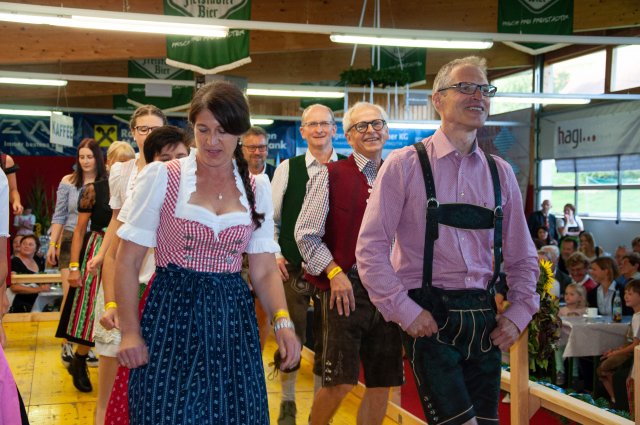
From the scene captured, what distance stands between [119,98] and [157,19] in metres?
11.2

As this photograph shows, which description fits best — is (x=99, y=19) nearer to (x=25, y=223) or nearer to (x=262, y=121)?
(x=25, y=223)

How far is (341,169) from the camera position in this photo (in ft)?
11.9

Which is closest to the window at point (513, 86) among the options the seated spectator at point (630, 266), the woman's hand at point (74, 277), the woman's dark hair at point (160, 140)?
the seated spectator at point (630, 266)

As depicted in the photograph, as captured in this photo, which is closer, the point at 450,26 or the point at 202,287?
the point at 202,287

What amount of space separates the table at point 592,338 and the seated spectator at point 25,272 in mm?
6041

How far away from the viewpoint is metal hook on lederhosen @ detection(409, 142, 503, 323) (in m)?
2.46

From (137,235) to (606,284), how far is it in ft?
19.8

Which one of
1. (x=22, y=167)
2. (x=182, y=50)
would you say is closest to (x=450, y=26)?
(x=182, y=50)

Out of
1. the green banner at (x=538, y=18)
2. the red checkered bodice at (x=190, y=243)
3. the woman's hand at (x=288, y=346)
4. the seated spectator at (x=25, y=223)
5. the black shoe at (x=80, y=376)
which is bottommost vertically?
the black shoe at (x=80, y=376)

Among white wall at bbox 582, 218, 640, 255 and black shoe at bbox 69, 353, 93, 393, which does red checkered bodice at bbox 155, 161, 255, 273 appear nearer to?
black shoe at bbox 69, 353, 93, 393

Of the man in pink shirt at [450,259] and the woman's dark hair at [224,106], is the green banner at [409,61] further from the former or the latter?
the woman's dark hair at [224,106]

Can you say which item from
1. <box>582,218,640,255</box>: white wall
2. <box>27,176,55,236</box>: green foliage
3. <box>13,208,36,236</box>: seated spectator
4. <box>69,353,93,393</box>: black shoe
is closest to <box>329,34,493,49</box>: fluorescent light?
<box>69,353,93,393</box>: black shoe

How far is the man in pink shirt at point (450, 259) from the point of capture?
2.43 metres

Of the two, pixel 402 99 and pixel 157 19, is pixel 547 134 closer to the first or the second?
pixel 402 99
